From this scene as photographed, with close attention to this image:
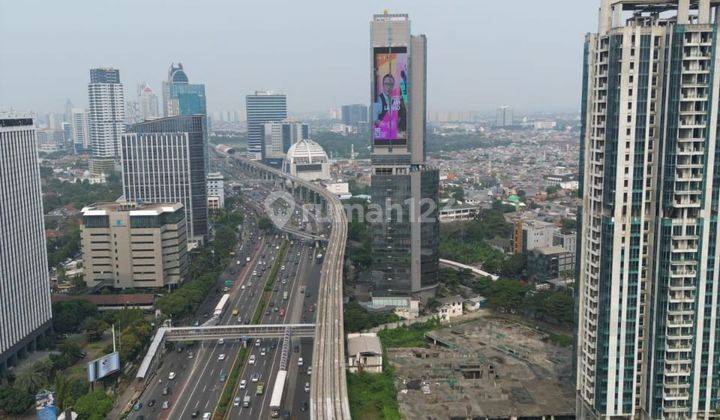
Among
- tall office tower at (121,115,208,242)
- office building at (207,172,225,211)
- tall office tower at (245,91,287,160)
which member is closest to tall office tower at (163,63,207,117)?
tall office tower at (245,91,287,160)

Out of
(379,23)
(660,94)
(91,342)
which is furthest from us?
(379,23)

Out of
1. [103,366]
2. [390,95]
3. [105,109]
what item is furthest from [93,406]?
[105,109]

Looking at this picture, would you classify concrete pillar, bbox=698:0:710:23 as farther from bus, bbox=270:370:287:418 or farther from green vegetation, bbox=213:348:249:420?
green vegetation, bbox=213:348:249:420

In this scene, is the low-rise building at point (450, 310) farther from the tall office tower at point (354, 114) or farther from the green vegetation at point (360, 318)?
the tall office tower at point (354, 114)

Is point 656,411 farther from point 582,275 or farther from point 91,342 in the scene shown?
point 91,342

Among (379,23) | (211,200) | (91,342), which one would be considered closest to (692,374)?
(379,23)

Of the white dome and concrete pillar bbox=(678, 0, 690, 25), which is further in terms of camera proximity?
the white dome
